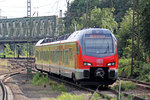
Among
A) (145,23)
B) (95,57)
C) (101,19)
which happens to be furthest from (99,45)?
(101,19)

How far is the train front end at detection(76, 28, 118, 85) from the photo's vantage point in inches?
679

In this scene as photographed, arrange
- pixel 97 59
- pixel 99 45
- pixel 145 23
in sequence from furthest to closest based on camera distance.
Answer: pixel 145 23 < pixel 99 45 < pixel 97 59

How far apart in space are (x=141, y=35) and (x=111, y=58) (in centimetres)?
1055

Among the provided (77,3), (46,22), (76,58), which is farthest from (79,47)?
(46,22)

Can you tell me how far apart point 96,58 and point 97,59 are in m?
0.07

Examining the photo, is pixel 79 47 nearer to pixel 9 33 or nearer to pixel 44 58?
pixel 44 58

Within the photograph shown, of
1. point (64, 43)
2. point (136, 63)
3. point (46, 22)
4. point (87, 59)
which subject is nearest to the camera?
point (87, 59)

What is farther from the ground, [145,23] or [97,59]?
[145,23]

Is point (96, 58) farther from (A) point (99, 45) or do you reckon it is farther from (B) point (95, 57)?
(A) point (99, 45)

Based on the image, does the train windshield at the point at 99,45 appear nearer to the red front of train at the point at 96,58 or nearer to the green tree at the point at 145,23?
the red front of train at the point at 96,58

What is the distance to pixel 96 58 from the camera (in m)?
17.3

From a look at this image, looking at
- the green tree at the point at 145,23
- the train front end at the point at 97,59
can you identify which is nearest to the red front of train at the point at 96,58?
the train front end at the point at 97,59

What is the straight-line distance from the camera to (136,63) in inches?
1131

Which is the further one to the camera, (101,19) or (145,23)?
(101,19)
